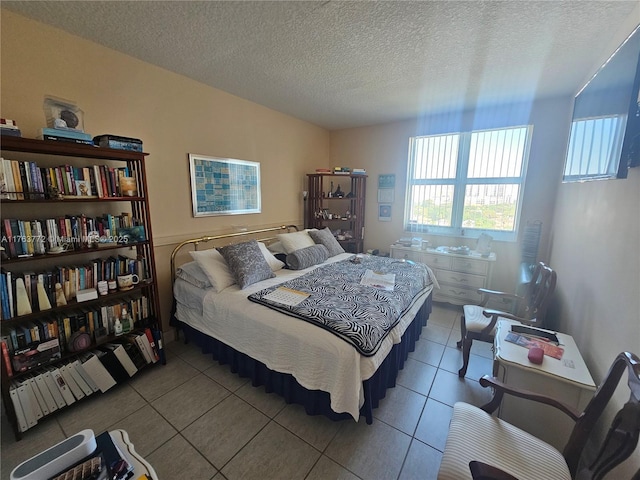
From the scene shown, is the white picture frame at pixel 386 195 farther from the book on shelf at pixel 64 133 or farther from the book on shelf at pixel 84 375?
the book on shelf at pixel 84 375

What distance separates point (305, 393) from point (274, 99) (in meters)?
3.04

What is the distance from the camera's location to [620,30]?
1683 mm

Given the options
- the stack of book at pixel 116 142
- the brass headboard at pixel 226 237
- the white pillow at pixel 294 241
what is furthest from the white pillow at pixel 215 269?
the stack of book at pixel 116 142

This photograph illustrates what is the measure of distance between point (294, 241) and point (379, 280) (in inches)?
47.1

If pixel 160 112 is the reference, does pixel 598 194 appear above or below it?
below

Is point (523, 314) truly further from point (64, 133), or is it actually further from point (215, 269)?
point (64, 133)

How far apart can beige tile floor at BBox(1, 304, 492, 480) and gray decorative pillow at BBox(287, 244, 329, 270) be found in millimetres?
1190

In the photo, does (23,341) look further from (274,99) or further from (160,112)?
(274,99)

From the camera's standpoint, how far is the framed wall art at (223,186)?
2695mm

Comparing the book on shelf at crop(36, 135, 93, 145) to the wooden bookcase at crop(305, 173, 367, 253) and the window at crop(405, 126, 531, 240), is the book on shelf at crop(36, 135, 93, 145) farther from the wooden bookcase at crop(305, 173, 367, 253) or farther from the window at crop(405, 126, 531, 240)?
the window at crop(405, 126, 531, 240)

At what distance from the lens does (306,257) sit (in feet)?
9.53

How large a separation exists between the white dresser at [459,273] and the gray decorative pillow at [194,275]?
276 cm

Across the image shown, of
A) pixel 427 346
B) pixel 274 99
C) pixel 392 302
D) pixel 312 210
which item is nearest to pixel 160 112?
pixel 274 99

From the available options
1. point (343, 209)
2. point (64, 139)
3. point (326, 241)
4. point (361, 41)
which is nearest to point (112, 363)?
point (64, 139)
